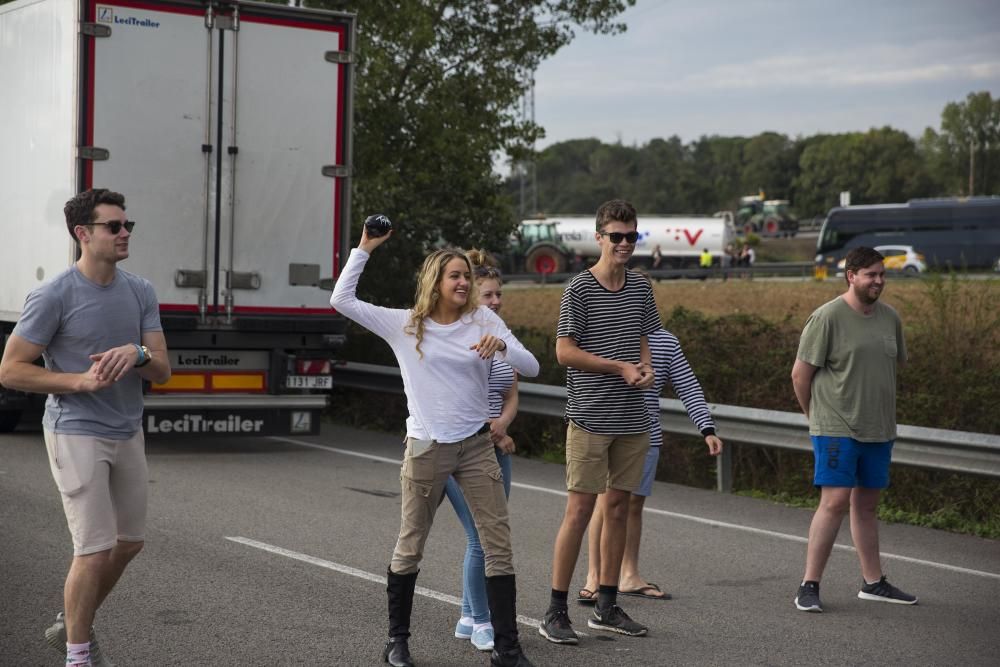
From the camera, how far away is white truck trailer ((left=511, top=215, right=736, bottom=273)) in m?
70.4

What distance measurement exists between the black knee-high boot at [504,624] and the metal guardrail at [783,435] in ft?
15.9

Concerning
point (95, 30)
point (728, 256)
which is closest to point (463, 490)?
point (95, 30)

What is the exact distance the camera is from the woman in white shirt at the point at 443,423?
543 centimetres

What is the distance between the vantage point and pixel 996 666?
577 centimetres

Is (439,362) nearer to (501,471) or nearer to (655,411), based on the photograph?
(501,471)

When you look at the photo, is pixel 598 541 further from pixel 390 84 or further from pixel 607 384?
pixel 390 84

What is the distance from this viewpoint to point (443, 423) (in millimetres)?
5438

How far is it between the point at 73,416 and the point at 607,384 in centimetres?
239

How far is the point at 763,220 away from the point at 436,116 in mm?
99808

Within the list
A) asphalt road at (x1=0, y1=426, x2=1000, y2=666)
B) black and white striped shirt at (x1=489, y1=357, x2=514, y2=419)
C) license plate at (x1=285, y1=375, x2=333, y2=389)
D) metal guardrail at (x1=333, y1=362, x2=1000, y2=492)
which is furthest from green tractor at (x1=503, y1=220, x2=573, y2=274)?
black and white striped shirt at (x1=489, y1=357, x2=514, y2=419)

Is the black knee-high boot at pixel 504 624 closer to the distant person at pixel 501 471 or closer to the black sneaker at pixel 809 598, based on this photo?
the distant person at pixel 501 471

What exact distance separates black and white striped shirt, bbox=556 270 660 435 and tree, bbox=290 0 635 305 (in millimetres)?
11383

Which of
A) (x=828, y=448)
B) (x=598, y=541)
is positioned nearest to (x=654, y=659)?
(x=598, y=541)

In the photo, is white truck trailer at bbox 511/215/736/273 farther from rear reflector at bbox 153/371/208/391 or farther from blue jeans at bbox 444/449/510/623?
blue jeans at bbox 444/449/510/623
